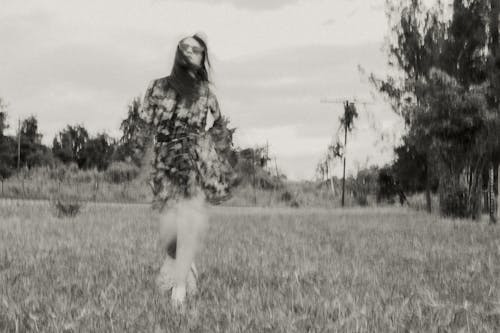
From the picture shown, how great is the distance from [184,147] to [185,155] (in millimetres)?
64

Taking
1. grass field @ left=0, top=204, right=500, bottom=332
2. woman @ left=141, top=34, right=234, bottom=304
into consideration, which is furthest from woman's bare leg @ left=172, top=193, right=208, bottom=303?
grass field @ left=0, top=204, right=500, bottom=332

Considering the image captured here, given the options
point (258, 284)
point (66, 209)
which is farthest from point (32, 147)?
point (258, 284)

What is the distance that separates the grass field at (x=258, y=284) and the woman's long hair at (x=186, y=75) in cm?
145

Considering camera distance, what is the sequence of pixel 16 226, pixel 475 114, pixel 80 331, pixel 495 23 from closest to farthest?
pixel 80 331, pixel 16 226, pixel 475 114, pixel 495 23

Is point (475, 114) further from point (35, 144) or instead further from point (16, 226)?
point (35, 144)

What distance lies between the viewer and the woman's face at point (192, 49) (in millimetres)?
4750

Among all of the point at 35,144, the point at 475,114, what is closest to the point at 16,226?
the point at 475,114

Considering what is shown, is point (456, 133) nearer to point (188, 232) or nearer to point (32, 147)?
point (188, 232)

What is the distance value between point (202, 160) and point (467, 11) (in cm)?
1879

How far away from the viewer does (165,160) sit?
15.6 ft

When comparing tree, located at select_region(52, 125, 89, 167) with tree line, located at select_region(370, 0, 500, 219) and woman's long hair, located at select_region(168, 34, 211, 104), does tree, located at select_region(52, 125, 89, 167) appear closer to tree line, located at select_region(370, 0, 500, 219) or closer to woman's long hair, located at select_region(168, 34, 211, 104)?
tree line, located at select_region(370, 0, 500, 219)

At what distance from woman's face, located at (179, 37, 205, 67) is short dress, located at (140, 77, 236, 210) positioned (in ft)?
0.74

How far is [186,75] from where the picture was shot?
16.0 feet

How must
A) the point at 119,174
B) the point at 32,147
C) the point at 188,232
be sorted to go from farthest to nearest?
1. the point at 32,147
2. the point at 119,174
3. the point at 188,232
